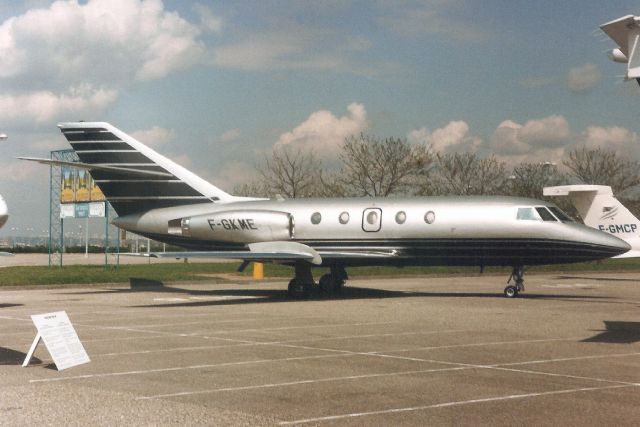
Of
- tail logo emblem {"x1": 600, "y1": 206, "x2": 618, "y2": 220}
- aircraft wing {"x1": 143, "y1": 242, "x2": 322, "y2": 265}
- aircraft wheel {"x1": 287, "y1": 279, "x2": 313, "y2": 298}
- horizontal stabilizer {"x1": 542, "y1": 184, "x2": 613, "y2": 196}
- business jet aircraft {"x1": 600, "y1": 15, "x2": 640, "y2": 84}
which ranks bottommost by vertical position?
aircraft wheel {"x1": 287, "y1": 279, "x2": 313, "y2": 298}

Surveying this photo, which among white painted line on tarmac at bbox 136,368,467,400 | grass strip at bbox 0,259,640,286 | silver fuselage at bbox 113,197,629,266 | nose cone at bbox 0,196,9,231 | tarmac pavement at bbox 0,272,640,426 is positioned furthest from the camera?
grass strip at bbox 0,259,640,286

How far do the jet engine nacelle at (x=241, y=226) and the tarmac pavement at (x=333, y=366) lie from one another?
4.22 m

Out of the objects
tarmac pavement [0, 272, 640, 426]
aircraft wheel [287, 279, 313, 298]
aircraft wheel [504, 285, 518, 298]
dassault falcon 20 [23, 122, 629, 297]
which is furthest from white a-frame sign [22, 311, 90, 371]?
aircraft wheel [504, 285, 518, 298]

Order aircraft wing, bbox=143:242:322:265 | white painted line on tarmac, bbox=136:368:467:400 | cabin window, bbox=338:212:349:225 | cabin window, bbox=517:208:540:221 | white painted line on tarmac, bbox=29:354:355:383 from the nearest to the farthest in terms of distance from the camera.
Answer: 1. white painted line on tarmac, bbox=136:368:467:400
2. white painted line on tarmac, bbox=29:354:355:383
3. aircraft wing, bbox=143:242:322:265
4. cabin window, bbox=517:208:540:221
5. cabin window, bbox=338:212:349:225

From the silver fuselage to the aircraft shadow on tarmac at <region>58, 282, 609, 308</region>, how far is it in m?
1.31

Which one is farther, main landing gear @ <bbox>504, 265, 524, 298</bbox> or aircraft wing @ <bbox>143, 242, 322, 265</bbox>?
main landing gear @ <bbox>504, 265, 524, 298</bbox>

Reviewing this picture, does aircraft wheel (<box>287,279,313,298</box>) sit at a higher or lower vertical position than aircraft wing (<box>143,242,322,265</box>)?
lower

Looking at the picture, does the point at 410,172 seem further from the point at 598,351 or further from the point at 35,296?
the point at 598,351

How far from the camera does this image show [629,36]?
35.4ft

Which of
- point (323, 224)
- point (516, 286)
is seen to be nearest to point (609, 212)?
point (516, 286)

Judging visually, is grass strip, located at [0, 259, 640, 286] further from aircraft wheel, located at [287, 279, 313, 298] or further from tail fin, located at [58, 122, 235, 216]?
aircraft wheel, located at [287, 279, 313, 298]

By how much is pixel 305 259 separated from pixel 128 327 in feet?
28.7

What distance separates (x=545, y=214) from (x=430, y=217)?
3229 millimetres

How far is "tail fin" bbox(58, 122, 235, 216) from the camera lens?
91.9ft
